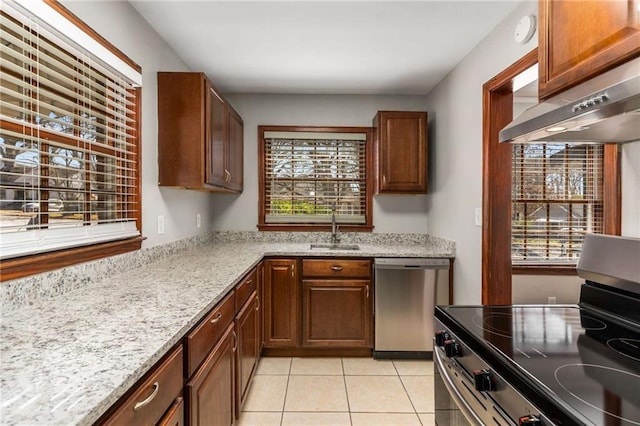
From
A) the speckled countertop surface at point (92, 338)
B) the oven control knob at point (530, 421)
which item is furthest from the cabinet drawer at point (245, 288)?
the oven control knob at point (530, 421)

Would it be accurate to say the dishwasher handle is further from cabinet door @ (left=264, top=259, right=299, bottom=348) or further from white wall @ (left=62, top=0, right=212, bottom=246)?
white wall @ (left=62, top=0, right=212, bottom=246)

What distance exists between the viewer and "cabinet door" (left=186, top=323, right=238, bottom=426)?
1268mm

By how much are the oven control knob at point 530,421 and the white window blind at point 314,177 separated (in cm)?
294

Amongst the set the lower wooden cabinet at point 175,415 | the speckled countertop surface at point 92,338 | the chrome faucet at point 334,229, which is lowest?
the lower wooden cabinet at point 175,415

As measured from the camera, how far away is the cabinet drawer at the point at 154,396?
0.81 meters

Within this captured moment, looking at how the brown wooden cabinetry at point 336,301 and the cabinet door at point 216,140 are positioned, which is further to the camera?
the brown wooden cabinetry at point 336,301

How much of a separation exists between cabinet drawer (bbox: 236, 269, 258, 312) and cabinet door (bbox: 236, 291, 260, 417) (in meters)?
0.04

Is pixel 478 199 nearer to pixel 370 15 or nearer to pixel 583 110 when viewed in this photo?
pixel 370 15

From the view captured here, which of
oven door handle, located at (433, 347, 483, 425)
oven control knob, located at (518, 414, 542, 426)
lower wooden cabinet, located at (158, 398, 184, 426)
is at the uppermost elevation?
oven control knob, located at (518, 414, 542, 426)

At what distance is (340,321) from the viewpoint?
9.89 ft

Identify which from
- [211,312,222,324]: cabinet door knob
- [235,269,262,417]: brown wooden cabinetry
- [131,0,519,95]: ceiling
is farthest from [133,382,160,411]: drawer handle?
[131,0,519,95]: ceiling

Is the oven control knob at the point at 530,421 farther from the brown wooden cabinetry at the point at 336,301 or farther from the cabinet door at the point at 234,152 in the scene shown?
the cabinet door at the point at 234,152

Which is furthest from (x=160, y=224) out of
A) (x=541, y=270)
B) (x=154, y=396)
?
(x=541, y=270)

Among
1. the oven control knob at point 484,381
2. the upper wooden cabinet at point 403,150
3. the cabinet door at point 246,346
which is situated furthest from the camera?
the upper wooden cabinet at point 403,150
